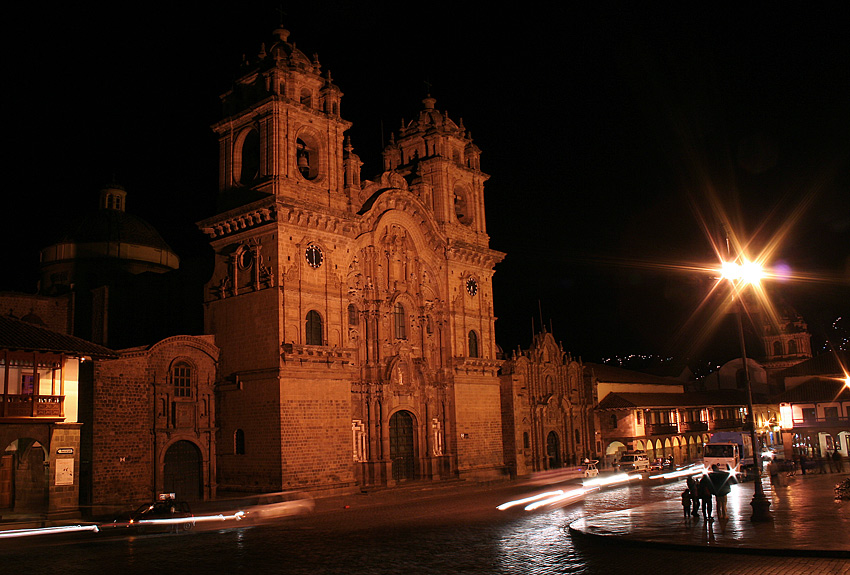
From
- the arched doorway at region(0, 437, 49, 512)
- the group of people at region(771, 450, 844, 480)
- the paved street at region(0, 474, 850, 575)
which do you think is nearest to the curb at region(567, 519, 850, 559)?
the paved street at region(0, 474, 850, 575)

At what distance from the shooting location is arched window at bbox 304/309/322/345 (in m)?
38.8

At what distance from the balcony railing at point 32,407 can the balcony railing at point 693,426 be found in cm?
5709

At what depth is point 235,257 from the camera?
38938 millimetres

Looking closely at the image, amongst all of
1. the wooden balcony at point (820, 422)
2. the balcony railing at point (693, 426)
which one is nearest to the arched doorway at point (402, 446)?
the balcony railing at point (693, 426)

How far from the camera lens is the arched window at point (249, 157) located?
4075 centimetres

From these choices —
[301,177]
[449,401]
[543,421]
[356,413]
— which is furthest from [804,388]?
[301,177]

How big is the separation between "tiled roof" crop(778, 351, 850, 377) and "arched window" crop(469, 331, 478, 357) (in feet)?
Answer: 128

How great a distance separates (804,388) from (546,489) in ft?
128

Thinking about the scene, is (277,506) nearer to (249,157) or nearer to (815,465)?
(249,157)

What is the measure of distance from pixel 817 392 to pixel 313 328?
4936cm

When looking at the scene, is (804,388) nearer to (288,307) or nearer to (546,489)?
(546,489)

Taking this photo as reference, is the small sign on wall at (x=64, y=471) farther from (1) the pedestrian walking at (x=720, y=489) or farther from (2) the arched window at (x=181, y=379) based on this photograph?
(1) the pedestrian walking at (x=720, y=489)

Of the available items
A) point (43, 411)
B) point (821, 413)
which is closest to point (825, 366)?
point (821, 413)

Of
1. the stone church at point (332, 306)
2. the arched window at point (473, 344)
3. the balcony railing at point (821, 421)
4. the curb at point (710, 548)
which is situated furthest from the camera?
the balcony railing at point (821, 421)
